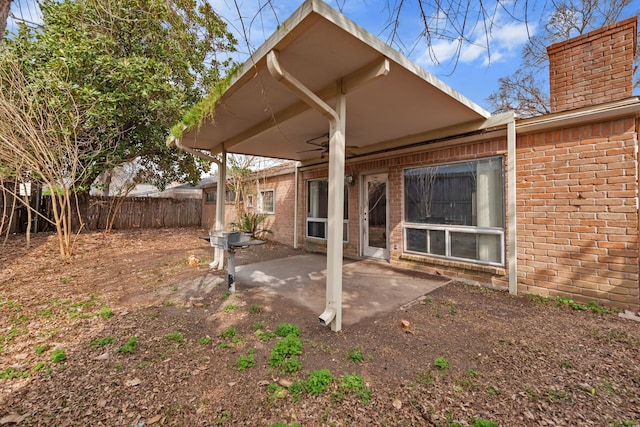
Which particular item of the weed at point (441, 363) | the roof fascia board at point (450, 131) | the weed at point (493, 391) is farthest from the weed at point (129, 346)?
the roof fascia board at point (450, 131)

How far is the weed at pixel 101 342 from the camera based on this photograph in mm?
2471

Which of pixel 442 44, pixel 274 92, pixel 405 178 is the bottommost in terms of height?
pixel 405 178

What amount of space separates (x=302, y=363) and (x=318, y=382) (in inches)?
12.9

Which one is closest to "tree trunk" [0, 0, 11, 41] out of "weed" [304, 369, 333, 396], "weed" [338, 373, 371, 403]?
"weed" [304, 369, 333, 396]

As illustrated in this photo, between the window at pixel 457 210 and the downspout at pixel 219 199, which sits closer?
the window at pixel 457 210

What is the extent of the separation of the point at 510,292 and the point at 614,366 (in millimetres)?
1869

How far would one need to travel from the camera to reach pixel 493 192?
4246 mm

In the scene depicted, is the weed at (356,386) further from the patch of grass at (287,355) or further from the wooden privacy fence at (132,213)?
the wooden privacy fence at (132,213)

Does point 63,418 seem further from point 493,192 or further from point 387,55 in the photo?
point 493,192

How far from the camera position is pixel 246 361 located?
2.18 meters

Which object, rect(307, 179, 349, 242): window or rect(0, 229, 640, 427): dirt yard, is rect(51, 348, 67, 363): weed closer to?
rect(0, 229, 640, 427): dirt yard

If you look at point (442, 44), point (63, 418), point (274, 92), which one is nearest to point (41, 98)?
point (274, 92)

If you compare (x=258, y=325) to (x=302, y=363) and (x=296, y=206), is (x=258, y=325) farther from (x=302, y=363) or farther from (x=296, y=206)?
(x=296, y=206)

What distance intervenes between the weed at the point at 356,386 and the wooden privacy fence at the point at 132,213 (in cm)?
1194
